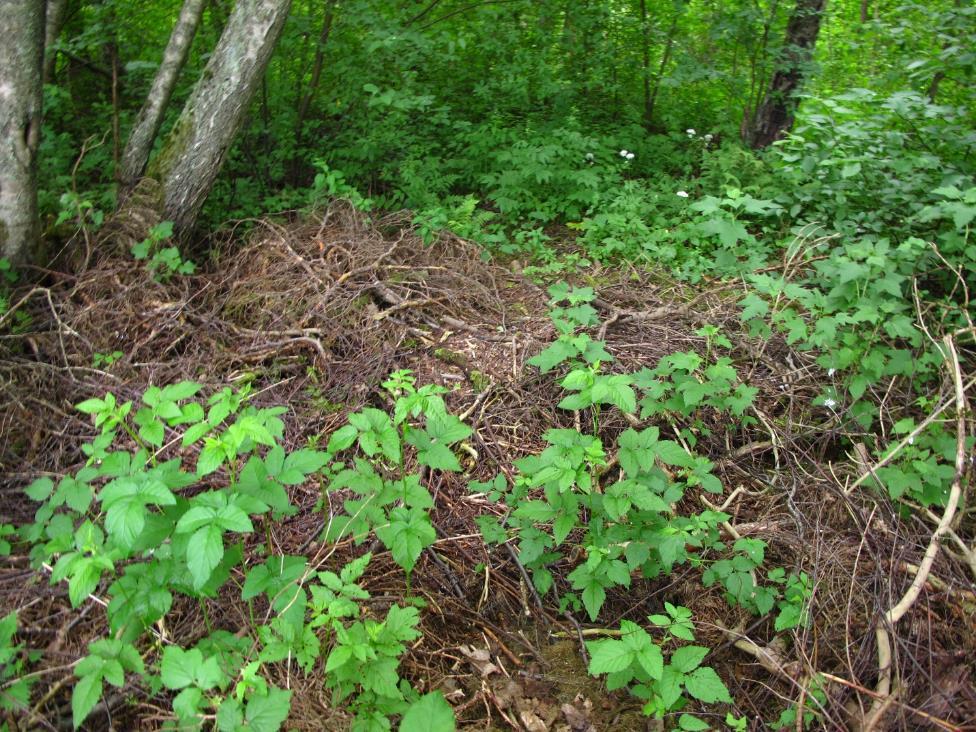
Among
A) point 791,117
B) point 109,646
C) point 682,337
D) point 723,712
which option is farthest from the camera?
point 791,117

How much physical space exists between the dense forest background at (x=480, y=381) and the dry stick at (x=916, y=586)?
0.02 metres

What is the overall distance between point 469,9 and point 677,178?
8.57ft

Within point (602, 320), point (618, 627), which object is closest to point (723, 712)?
point (618, 627)

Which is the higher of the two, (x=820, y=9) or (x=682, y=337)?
(x=820, y=9)

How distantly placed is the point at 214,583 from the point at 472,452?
5.02 feet

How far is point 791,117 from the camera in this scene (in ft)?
22.9

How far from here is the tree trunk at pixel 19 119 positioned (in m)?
4.01

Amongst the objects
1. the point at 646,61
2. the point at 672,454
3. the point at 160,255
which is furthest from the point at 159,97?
the point at 646,61

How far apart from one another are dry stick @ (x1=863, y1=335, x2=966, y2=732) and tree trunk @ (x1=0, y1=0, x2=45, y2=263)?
16.3 ft

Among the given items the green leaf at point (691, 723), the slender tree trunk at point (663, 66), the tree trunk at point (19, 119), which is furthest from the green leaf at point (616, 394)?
the slender tree trunk at point (663, 66)

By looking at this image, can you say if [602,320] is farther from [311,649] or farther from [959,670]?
[311,649]

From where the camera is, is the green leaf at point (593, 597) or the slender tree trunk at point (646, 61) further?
the slender tree trunk at point (646, 61)

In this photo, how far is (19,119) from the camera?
4121 millimetres

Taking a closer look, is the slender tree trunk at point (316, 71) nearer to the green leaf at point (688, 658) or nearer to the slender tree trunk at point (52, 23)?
the slender tree trunk at point (52, 23)
